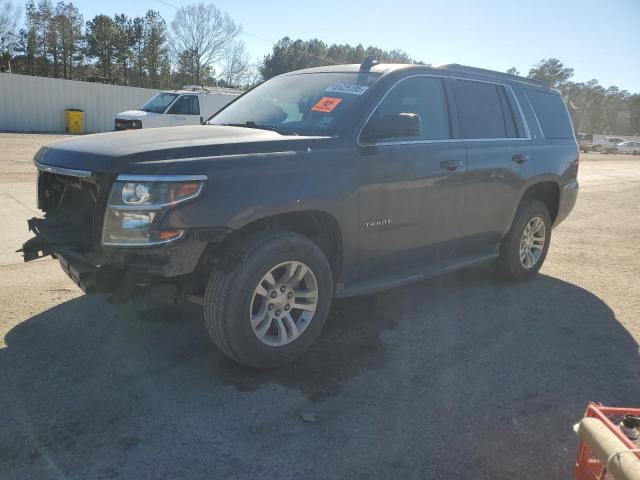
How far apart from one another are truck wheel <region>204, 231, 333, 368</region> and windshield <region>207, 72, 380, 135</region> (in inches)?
35.9

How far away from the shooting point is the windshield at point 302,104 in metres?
3.74

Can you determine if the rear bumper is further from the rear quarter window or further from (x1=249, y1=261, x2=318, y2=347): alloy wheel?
(x1=249, y1=261, x2=318, y2=347): alloy wheel

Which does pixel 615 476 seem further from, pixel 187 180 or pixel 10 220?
pixel 10 220

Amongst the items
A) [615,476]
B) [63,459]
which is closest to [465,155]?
[615,476]

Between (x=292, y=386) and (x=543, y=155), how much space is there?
3573mm

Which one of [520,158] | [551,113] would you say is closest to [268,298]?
[520,158]

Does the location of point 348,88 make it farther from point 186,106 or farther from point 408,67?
point 186,106

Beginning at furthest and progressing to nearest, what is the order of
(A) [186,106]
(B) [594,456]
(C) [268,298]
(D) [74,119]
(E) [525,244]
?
(D) [74,119], (A) [186,106], (E) [525,244], (C) [268,298], (B) [594,456]

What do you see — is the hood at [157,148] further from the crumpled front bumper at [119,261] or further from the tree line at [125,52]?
the tree line at [125,52]

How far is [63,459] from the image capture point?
2416 millimetres

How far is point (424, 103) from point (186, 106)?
14.9 m

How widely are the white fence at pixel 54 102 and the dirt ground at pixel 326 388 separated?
2506 centimetres

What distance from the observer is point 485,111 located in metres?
4.75

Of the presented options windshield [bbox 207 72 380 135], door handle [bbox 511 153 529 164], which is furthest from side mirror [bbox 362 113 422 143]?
door handle [bbox 511 153 529 164]
